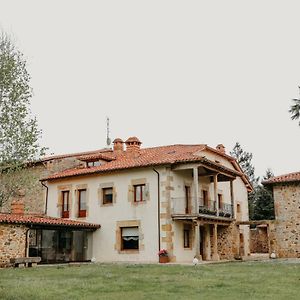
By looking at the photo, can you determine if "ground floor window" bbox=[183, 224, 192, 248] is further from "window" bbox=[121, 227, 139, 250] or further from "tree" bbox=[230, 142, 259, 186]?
"tree" bbox=[230, 142, 259, 186]

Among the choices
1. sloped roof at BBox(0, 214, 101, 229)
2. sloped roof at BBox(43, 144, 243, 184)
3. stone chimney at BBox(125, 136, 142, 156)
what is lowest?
sloped roof at BBox(0, 214, 101, 229)

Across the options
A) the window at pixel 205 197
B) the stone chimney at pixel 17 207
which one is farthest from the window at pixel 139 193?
the stone chimney at pixel 17 207

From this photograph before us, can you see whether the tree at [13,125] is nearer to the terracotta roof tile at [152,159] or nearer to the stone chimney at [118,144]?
the terracotta roof tile at [152,159]

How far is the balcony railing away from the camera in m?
24.4

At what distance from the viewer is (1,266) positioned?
2056cm

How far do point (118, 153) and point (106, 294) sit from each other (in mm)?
21810

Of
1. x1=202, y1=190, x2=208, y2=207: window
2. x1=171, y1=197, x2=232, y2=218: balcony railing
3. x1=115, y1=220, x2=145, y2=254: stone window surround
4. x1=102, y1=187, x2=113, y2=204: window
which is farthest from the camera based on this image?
x1=202, y1=190, x2=208, y2=207: window

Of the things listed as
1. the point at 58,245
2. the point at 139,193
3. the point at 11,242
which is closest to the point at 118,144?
the point at 139,193

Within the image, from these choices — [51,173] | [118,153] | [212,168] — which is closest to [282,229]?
[212,168]

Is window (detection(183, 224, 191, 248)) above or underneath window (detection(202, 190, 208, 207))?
underneath

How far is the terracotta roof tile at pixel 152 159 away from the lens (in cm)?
2456

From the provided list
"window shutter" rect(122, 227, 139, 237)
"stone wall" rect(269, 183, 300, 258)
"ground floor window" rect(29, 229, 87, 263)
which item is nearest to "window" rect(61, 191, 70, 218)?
"ground floor window" rect(29, 229, 87, 263)

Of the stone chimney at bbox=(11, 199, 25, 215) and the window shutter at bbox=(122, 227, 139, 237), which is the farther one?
the window shutter at bbox=(122, 227, 139, 237)

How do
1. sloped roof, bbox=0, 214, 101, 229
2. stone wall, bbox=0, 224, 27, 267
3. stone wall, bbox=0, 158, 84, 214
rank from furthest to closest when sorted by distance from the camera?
stone wall, bbox=0, 158, 84, 214 < sloped roof, bbox=0, 214, 101, 229 < stone wall, bbox=0, 224, 27, 267
